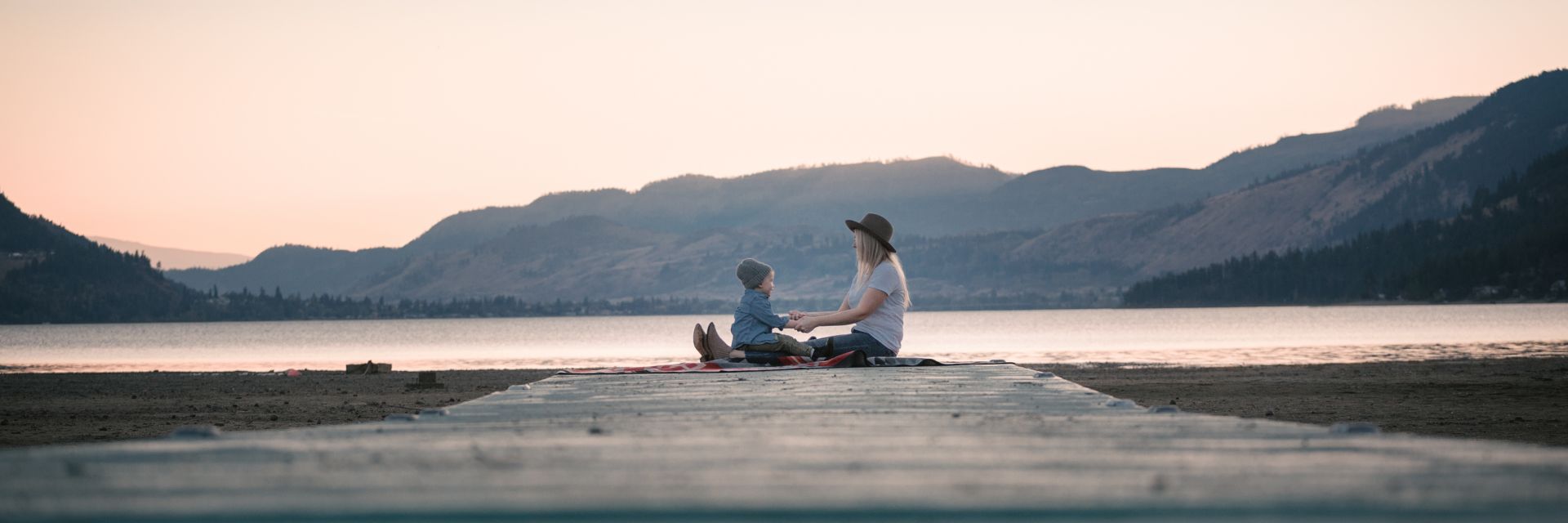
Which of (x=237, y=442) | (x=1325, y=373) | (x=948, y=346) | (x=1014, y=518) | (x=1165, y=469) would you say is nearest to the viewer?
(x=1014, y=518)

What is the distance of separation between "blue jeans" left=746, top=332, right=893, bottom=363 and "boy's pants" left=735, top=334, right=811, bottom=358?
0.17 feet

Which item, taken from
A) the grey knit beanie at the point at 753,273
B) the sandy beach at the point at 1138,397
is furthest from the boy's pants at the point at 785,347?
the sandy beach at the point at 1138,397

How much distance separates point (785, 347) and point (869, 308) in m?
0.95

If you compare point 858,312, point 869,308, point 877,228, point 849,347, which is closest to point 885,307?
point 869,308

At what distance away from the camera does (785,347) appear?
13.1 m

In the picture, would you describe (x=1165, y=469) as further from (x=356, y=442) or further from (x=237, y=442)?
(x=237, y=442)

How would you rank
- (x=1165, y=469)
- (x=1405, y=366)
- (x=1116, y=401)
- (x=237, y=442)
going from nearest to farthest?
1. (x=1165, y=469)
2. (x=237, y=442)
3. (x=1116, y=401)
4. (x=1405, y=366)

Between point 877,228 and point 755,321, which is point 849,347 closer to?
point 755,321

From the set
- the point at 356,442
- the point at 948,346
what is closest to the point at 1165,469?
the point at 356,442

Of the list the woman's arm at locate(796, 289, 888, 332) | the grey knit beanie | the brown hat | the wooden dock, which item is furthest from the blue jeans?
the wooden dock

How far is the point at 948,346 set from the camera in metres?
75.7

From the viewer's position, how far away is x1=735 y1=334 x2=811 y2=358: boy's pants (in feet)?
42.9

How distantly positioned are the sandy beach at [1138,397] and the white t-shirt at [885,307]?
23.1 feet

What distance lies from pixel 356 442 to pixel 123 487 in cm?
136
